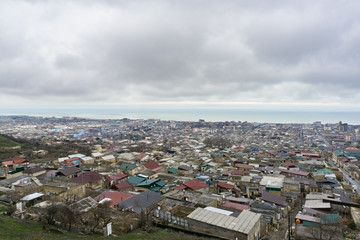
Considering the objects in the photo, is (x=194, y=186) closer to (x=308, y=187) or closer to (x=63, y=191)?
(x=63, y=191)

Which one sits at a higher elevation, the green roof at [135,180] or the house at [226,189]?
the green roof at [135,180]

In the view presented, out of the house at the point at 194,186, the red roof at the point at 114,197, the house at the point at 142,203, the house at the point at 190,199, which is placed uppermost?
the house at the point at 142,203

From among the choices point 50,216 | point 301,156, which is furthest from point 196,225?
point 301,156

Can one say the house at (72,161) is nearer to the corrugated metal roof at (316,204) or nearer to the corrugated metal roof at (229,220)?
the corrugated metal roof at (229,220)

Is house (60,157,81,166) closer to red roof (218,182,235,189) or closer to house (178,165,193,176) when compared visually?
house (178,165,193,176)

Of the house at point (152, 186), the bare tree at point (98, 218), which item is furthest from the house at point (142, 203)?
the house at point (152, 186)

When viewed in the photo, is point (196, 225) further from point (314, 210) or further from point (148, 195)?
point (314, 210)
